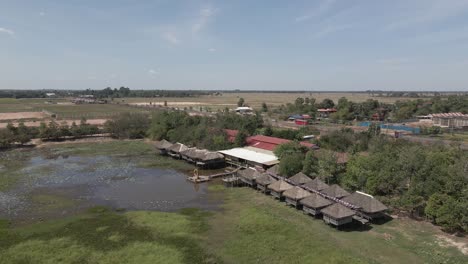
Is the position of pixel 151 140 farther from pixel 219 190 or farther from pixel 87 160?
pixel 219 190

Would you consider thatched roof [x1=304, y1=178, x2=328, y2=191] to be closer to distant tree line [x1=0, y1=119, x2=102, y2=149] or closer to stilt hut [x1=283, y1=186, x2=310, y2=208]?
A: stilt hut [x1=283, y1=186, x2=310, y2=208]

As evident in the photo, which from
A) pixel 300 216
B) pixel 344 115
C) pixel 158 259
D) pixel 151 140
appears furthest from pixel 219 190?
pixel 344 115

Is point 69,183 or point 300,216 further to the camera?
point 69,183

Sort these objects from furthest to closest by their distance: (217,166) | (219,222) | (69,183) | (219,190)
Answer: (217,166)
(69,183)
(219,190)
(219,222)

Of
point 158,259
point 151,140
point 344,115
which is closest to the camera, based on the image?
point 158,259

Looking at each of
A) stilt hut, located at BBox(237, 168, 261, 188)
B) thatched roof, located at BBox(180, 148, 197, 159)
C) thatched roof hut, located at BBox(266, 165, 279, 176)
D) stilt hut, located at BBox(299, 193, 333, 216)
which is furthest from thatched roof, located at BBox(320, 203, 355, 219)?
thatched roof, located at BBox(180, 148, 197, 159)

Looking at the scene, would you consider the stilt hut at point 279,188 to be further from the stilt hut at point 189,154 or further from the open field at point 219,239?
the stilt hut at point 189,154

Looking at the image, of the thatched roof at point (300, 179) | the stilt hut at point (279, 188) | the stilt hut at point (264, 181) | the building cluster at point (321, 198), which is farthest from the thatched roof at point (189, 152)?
the thatched roof at point (300, 179)
